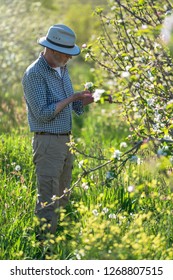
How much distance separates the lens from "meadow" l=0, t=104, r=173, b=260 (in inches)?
181

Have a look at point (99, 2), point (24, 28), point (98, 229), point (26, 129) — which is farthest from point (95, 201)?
point (99, 2)

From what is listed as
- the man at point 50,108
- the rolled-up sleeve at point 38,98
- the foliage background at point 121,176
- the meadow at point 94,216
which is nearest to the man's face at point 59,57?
the man at point 50,108

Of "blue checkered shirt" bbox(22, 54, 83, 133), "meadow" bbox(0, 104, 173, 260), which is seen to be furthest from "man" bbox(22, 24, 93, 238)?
"meadow" bbox(0, 104, 173, 260)

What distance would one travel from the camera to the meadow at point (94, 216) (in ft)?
15.1

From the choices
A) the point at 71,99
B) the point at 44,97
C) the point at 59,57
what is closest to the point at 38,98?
the point at 44,97

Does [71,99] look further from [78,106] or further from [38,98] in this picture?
[78,106]

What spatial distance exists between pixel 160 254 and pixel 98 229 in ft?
1.52

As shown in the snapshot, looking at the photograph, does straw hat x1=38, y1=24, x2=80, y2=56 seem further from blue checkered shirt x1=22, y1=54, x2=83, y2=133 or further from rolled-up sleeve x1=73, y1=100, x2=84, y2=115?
rolled-up sleeve x1=73, y1=100, x2=84, y2=115

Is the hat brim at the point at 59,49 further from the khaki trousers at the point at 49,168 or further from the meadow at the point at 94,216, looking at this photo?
the meadow at the point at 94,216

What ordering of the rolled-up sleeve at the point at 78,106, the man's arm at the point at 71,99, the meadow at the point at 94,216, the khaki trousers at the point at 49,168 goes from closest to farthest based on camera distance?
1. the meadow at the point at 94,216
2. the man's arm at the point at 71,99
3. the khaki trousers at the point at 49,168
4. the rolled-up sleeve at the point at 78,106

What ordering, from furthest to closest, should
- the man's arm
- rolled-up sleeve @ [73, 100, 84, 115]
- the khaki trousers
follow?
rolled-up sleeve @ [73, 100, 84, 115], the khaki trousers, the man's arm

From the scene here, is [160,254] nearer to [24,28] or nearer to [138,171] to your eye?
[138,171]

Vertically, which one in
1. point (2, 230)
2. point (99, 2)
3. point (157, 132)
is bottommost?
point (99, 2)
